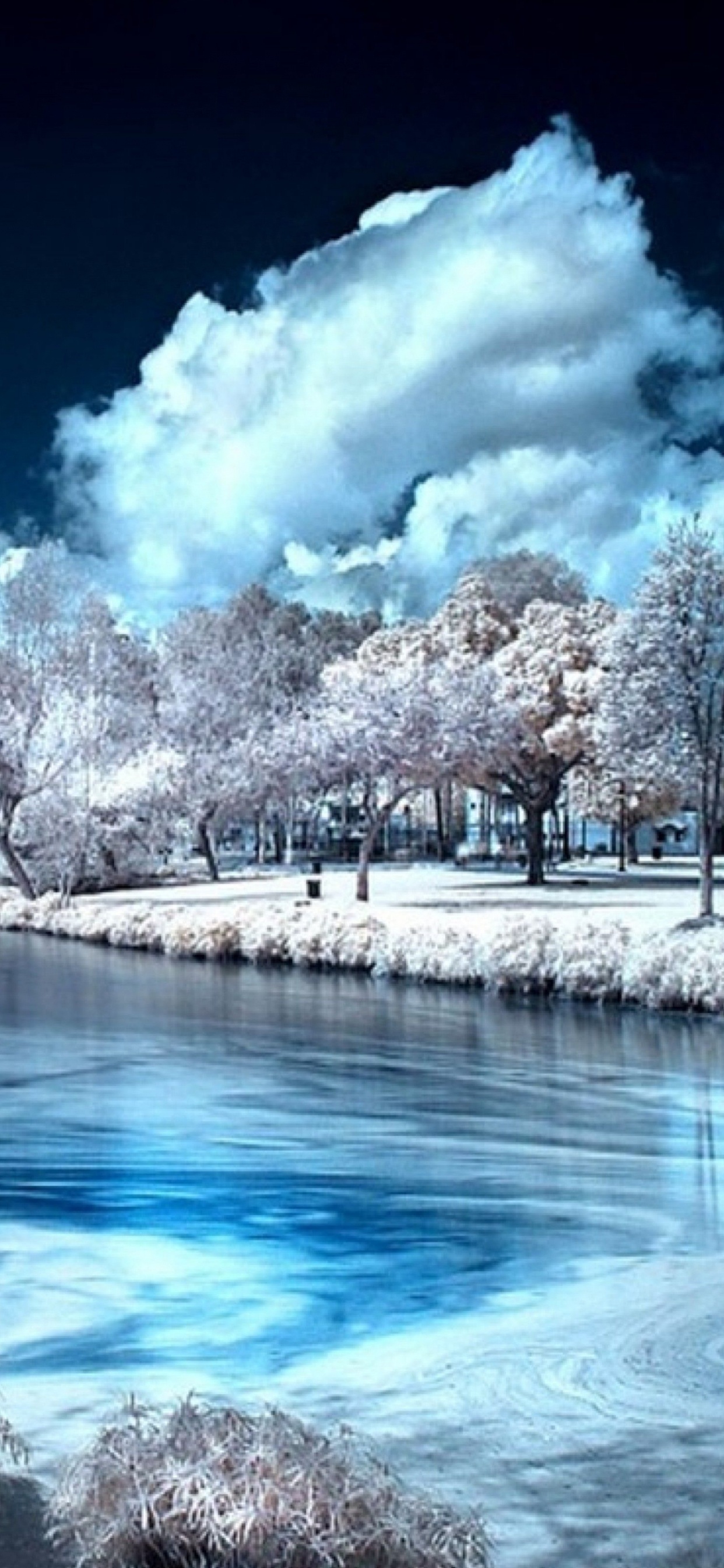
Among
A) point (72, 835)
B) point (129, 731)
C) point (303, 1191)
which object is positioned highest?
point (129, 731)

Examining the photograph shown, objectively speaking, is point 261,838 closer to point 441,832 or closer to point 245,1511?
point 441,832

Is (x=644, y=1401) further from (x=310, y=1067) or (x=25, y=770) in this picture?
(x=25, y=770)

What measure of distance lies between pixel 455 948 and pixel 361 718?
10113 millimetres

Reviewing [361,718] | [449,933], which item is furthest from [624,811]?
[449,933]

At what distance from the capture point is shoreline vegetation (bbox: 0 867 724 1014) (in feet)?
54.4

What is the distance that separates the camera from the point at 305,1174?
8641mm

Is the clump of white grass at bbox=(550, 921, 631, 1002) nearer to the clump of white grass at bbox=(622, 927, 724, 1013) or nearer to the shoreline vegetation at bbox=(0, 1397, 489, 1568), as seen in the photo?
the clump of white grass at bbox=(622, 927, 724, 1013)

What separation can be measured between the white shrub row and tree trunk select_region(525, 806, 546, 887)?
866 centimetres

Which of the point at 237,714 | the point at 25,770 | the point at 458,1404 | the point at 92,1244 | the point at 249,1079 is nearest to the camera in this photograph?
the point at 458,1404

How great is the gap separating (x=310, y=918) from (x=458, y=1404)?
16951 mm

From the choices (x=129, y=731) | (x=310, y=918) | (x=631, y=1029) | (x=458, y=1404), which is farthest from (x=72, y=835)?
(x=458, y=1404)

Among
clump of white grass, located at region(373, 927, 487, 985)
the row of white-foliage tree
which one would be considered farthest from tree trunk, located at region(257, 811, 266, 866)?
clump of white grass, located at region(373, 927, 487, 985)

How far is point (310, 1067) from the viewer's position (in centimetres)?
1263

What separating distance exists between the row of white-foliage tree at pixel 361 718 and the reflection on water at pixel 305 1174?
8.38m
